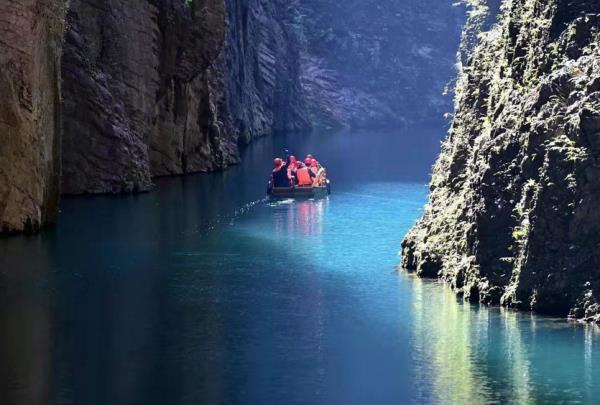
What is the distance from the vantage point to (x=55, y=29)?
151ft

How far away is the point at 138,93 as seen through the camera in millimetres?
61156

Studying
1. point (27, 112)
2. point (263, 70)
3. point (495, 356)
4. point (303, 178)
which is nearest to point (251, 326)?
point (495, 356)

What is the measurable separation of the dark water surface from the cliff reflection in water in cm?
5

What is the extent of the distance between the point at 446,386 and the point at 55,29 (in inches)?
956

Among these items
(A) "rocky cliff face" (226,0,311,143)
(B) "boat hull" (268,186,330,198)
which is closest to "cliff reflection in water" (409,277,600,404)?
(B) "boat hull" (268,186,330,198)

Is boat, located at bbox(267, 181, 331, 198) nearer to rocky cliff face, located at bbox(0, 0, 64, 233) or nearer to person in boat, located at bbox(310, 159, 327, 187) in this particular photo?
person in boat, located at bbox(310, 159, 327, 187)

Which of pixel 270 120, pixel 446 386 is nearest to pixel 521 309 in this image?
pixel 446 386

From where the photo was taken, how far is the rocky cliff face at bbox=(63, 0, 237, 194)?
55219mm

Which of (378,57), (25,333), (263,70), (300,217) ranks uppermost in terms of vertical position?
(378,57)

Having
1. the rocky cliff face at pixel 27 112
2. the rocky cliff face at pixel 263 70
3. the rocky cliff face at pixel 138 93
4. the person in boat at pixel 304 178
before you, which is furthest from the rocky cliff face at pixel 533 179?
the rocky cliff face at pixel 263 70

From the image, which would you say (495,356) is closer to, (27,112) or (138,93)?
(27,112)

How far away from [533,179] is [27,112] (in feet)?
56.4

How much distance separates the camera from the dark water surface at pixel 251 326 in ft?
85.1

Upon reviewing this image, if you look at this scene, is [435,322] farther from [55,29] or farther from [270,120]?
[270,120]
